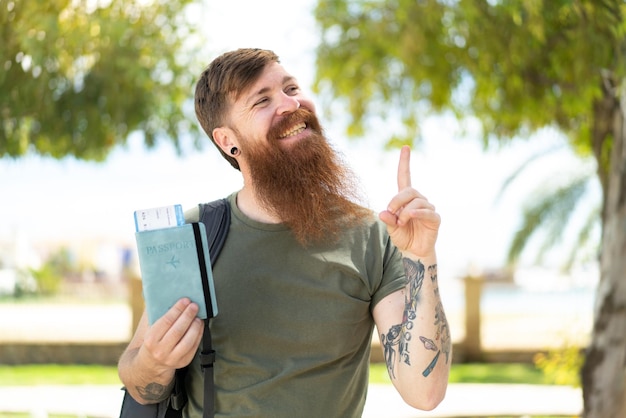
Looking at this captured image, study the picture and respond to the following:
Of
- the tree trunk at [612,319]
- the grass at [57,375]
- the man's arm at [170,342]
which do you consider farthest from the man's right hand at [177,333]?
the grass at [57,375]

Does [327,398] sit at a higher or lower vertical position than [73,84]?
lower

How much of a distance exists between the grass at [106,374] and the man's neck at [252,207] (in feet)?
32.2

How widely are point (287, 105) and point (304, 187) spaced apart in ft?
0.76

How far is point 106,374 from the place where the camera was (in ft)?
42.1

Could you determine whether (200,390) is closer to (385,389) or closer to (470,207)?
(385,389)

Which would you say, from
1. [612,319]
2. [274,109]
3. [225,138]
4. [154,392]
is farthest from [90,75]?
[154,392]

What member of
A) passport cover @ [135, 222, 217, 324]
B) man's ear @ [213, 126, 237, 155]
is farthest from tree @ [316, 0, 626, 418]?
passport cover @ [135, 222, 217, 324]

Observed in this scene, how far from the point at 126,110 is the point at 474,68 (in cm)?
265

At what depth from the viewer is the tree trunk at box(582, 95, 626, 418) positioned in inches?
218

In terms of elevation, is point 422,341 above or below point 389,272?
below

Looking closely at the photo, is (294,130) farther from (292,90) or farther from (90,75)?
(90,75)

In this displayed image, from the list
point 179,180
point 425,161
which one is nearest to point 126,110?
point 425,161

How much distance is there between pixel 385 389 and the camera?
10.5 meters

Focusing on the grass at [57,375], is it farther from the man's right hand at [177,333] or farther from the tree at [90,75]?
the man's right hand at [177,333]
